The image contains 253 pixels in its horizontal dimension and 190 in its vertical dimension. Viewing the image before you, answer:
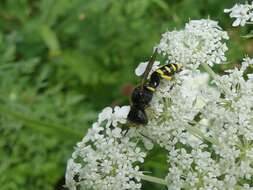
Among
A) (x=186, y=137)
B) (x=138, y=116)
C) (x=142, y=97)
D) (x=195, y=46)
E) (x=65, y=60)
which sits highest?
(x=65, y=60)

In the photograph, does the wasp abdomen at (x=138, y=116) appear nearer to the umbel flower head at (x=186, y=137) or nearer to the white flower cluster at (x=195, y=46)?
the umbel flower head at (x=186, y=137)

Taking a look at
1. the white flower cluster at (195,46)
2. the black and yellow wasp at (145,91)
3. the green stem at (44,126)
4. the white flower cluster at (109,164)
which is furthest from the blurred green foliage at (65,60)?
the black and yellow wasp at (145,91)

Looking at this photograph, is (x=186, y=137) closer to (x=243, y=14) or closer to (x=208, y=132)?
(x=208, y=132)

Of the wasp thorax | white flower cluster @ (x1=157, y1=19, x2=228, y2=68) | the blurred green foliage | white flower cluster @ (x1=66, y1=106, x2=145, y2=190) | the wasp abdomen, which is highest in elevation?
the blurred green foliage

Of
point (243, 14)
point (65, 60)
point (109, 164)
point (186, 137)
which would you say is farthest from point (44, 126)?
point (243, 14)

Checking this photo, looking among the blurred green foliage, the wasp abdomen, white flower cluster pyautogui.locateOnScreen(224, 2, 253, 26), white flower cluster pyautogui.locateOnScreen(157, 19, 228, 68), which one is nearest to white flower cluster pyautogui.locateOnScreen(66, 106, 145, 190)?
the wasp abdomen

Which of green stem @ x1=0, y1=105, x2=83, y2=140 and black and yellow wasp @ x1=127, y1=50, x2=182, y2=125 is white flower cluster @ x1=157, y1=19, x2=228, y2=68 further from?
green stem @ x1=0, y1=105, x2=83, y2=140

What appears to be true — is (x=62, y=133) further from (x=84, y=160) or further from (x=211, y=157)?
(x=211, y=157)
